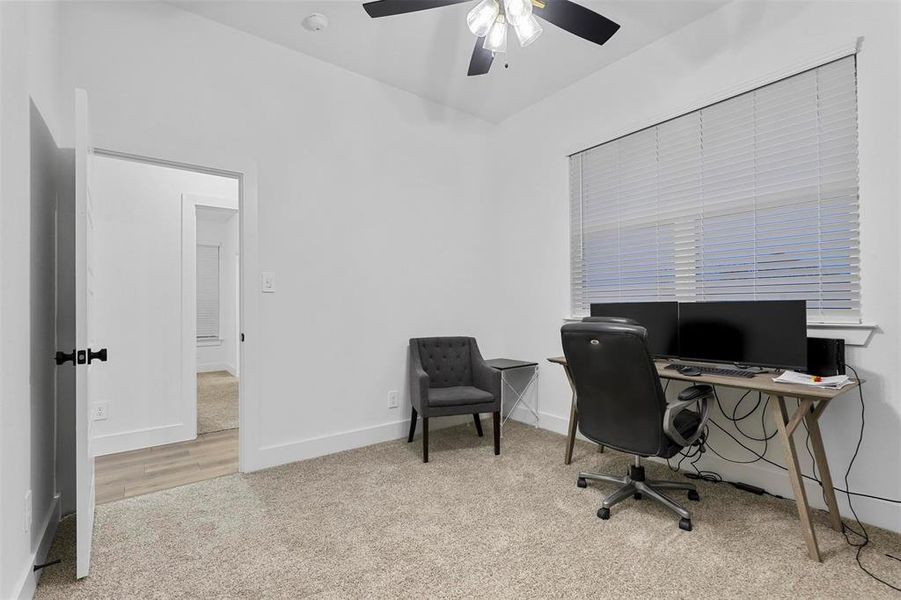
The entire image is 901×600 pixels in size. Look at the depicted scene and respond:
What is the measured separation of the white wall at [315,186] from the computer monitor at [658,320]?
1564 mm

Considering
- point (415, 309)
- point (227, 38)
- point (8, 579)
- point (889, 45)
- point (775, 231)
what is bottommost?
point (8, 579)

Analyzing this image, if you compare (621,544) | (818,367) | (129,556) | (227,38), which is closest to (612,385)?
(621,544)

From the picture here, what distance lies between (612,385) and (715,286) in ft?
3.79

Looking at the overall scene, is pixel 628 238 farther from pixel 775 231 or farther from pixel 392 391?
pixel 392 391

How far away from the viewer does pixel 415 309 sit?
379cm

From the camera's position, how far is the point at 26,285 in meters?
1.65

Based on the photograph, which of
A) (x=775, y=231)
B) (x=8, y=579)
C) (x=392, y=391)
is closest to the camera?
(x=8, y=579)

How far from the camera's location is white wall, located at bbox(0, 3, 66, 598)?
4.58 ft

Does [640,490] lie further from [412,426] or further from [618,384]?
[412,426]

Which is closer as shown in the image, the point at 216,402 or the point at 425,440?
the point at 425,440

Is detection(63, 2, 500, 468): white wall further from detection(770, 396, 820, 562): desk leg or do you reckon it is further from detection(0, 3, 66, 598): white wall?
detection(770, 396, 820, 562): desk leg

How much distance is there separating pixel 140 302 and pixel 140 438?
105 cm

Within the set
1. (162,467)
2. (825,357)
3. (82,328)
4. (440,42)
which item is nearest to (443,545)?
(82,328)

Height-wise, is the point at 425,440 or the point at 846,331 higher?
the point at 846,331
